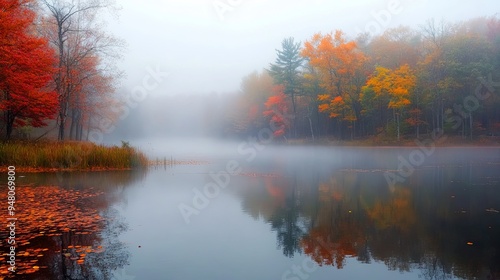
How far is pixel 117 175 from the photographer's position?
19.5m

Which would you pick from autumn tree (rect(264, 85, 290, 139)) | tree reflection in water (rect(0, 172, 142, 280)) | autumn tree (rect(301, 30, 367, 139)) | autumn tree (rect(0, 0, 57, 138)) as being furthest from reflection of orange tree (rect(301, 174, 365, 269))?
autumn tree (rect(264, 85, 290, 139))

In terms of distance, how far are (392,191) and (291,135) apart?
51157 mm

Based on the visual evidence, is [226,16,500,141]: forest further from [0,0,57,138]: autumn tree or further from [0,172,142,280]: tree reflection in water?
[0,172,142,280]: tree reflection in water

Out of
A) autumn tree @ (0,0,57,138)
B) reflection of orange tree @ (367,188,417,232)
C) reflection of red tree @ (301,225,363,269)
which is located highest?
autumn tree @ (0,0,57,138)

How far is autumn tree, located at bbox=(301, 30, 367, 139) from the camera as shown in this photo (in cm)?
5147

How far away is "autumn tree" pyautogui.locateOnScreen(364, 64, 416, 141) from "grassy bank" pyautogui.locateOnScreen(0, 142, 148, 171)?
34354 mm

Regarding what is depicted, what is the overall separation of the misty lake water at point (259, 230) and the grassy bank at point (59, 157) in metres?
4.88

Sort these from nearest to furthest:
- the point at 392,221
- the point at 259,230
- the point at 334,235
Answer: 1. the point at 334,235
2. the point at 259,230
3. the point at 392,221

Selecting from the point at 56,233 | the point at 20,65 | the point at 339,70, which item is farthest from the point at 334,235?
the point at 339,70

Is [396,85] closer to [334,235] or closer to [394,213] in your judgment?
[394,213]

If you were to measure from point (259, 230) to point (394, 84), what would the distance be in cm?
4232

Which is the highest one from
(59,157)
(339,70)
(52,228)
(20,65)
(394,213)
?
(339,70)

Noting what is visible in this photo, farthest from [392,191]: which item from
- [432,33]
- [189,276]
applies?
[432,33]

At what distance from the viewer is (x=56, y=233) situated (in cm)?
Answer: 822
